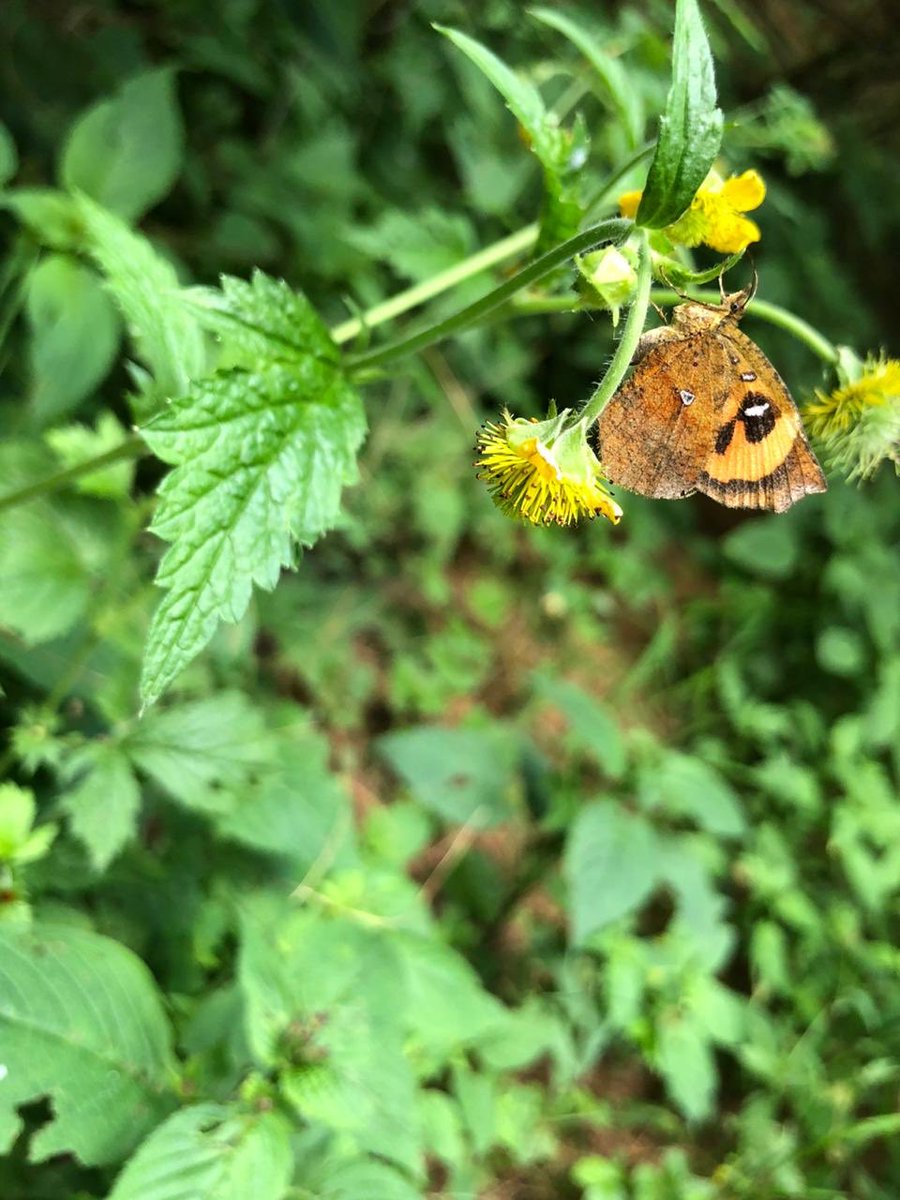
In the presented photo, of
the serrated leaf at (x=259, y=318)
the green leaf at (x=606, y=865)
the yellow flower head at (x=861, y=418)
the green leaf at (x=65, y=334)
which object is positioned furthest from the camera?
the green leaf at (x=606, y=865)

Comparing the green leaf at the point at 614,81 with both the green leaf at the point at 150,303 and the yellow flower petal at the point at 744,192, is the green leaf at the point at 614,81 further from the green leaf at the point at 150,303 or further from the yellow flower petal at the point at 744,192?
the green leaf at the point at 150,303

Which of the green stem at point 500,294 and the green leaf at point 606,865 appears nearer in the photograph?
the green stem at point 500,294

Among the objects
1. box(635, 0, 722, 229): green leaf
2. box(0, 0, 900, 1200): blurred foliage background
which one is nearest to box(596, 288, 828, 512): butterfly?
box(635, 0, 722, 229): green leaf

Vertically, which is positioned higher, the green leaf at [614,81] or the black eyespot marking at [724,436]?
the green leaf at [614,81]

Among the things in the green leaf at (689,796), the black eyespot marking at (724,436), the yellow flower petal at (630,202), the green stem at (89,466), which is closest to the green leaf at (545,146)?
the yellow flower petal at (630,202)

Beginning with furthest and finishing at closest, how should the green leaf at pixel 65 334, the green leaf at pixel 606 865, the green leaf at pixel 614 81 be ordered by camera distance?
the green leaf at pixel 606 865 < the green leaf at pixel 65 334 < the green leaf at pixel 614 81

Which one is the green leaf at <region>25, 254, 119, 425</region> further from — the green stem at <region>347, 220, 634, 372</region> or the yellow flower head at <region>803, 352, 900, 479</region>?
the yellow flower head at <region>803, 352, 900, 479</region>
